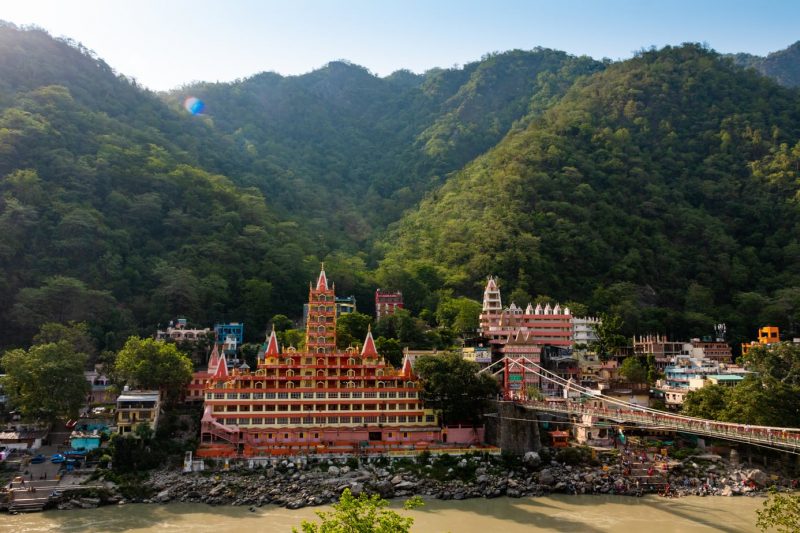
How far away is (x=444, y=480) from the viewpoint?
1407 inches

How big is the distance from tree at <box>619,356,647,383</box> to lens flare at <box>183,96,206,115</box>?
7977 centimetres

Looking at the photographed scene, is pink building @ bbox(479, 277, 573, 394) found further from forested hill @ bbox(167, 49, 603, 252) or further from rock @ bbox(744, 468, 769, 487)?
forested hill @ bbox(167, 49, 603, 252)

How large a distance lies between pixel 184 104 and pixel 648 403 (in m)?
88.0

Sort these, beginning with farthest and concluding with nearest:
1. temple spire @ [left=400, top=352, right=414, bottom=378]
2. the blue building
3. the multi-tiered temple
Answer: the blue building, temple spire @ [left=400, top=352, right=414, bottom=378], the multi-tiered temple

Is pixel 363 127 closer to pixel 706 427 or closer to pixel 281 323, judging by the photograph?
pixel 281 323

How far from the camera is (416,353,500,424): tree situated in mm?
40906

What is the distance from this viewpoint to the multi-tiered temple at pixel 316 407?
130 feet

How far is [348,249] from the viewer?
81.1 m

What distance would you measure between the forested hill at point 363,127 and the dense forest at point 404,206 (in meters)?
0.65

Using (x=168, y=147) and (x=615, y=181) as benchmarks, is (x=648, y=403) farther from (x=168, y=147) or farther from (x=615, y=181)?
(x=168, y=147)

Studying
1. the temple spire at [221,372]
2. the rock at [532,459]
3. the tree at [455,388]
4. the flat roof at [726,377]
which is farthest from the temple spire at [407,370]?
the flat roof at [726,377]

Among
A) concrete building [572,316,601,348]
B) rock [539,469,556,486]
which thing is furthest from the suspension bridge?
concrete building [572,316,601,348]

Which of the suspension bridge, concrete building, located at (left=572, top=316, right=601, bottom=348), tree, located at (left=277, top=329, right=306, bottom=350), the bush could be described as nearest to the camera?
the suspension bridge

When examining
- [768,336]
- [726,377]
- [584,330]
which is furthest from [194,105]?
[726,377]
